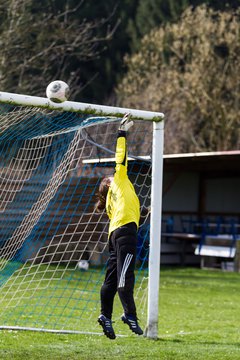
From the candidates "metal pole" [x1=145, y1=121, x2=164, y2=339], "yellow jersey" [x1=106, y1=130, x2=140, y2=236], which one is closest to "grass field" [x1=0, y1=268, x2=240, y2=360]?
"metal pole" [x1=145, y1=121, x2=164, y2=339]

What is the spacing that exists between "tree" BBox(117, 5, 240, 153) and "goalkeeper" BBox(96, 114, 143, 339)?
81.5ft

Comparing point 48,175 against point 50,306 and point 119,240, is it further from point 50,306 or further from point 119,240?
point 119,240

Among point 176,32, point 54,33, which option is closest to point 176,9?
point 176,32

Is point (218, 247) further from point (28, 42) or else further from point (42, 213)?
point (42, 213)

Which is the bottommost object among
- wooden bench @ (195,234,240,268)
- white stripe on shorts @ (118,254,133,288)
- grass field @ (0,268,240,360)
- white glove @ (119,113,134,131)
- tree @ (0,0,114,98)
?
grass field @ (0,268,240,360)

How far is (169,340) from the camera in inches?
378

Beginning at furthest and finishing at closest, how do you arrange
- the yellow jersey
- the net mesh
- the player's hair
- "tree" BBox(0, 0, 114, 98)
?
"tree" BBox(0, 0, 114, 98) → the net mesh → the player's hair → the yellow jersey

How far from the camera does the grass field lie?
8.25 metres

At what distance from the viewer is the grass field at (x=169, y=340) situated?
825 cm

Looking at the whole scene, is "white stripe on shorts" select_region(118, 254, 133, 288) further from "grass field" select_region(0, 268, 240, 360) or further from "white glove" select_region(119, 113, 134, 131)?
"white glove" select_region(119, 113, 134, 131)

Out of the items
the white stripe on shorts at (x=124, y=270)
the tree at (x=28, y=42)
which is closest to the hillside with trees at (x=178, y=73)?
the tree at (x=28, y=42)

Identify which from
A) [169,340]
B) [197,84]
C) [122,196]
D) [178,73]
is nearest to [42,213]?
[169,340]

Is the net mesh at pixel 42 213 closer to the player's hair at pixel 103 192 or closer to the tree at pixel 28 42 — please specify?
the player's hair at pixel 103 192

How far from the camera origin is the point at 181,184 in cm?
2534
